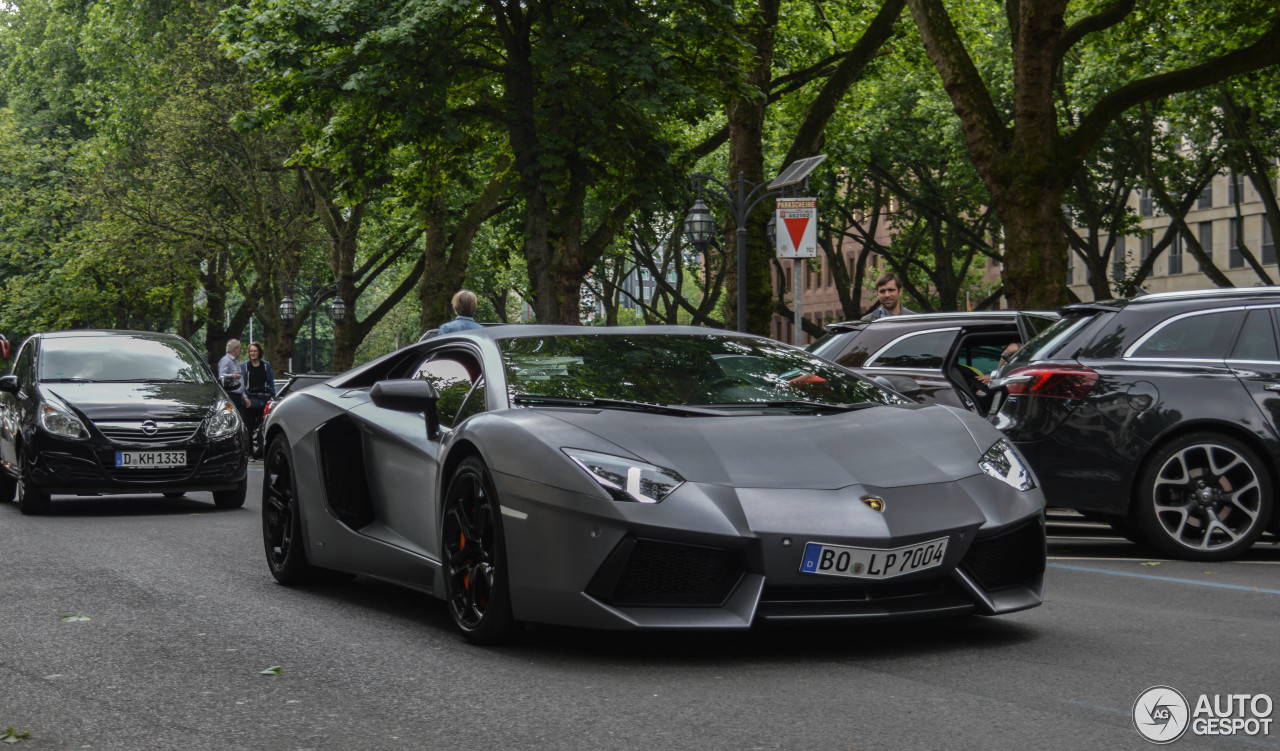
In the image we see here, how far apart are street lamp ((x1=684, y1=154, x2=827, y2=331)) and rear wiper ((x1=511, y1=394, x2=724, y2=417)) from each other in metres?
10.7

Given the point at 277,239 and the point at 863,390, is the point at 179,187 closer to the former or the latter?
the point at 277,239

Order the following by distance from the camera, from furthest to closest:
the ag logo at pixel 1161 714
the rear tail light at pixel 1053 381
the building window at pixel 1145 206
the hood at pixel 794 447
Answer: the building window at pixel 1145 206 < the rear tail light at pixel 1053 381 < the hood at pixel 794 447 < the ag logo at pixel 1161 714

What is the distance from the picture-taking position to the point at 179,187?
121ft

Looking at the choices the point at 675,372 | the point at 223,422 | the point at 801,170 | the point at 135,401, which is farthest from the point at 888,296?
the point at 675,372

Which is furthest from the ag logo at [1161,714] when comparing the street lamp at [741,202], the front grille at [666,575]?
the street lamp at [741,202]

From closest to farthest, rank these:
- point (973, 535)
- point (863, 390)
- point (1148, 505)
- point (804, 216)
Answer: point (973, 535)
point (863, 390)
point (1148, 505)
point (804, 216)

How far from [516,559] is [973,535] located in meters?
1.57

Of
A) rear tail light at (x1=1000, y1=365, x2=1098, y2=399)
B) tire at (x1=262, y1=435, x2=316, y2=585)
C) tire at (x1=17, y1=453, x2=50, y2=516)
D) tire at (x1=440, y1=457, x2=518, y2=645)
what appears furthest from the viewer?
tire at (x1=17, y1=453, x2=50, y2=516)

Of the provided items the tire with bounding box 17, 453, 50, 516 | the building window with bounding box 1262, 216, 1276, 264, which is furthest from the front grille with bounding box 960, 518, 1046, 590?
the building window with bounding box 1262, 216, 1276, 264

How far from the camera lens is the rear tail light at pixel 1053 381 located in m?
9.37

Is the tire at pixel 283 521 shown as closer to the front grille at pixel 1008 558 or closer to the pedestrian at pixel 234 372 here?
the front grille at pixel 1008 558

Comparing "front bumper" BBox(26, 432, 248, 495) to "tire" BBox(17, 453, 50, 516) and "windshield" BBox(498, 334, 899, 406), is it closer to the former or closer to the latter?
"tire" BBox(17, 453, 50, 516)

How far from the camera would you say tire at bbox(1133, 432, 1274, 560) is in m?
8.98

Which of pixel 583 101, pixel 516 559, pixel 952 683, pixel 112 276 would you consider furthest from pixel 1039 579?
pixel 112 276
